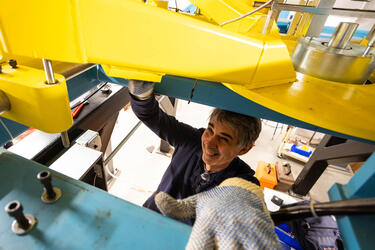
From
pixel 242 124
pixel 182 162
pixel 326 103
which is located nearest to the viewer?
pixel 326 103

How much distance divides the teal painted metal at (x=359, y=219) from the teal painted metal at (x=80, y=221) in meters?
0.37

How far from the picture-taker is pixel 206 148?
95 cm

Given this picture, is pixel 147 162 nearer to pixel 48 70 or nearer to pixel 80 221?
pixel 80 221

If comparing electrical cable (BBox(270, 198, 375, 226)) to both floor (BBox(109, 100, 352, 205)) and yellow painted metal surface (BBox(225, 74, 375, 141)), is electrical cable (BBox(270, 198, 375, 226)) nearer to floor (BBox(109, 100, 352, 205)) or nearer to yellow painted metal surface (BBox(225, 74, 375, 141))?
yellow painted metal surface (BBox(225, 74, 375, 141))

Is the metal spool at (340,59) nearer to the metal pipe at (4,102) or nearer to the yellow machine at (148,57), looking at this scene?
the yellow machine at (148,57)

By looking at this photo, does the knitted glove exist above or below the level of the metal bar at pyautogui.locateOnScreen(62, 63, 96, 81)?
below

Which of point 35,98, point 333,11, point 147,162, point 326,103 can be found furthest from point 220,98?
point 147,162

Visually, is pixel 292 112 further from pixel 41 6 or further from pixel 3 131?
pixel 3 131

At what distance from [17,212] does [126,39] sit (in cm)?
38

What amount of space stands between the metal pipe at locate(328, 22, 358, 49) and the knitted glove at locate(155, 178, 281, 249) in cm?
45

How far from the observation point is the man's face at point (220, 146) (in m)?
0.91

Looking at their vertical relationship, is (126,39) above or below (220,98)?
above

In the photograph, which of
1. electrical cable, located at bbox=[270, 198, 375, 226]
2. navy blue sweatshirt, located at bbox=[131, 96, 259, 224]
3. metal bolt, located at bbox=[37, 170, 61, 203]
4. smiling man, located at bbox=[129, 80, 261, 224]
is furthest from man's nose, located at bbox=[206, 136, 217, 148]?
metal bolt, located at bbox=[37, 170, 61, 203]

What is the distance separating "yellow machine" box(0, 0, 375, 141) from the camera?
0.30m
